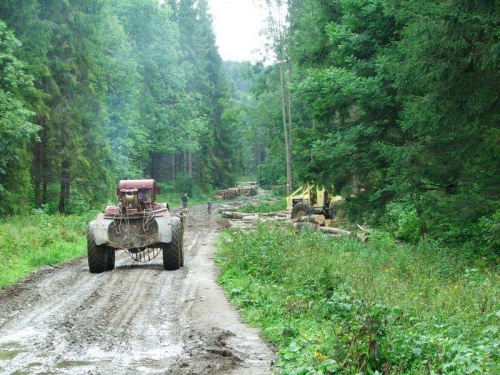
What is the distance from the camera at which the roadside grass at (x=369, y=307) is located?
642 centimetres

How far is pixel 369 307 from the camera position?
668 centimetres

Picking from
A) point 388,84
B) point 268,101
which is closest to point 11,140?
point 388,84

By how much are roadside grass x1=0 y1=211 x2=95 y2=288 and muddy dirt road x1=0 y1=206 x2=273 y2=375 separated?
0.81 metres

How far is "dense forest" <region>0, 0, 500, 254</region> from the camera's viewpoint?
491 inches

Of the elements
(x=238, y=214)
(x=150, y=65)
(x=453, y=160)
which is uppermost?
(x=150, y=65)

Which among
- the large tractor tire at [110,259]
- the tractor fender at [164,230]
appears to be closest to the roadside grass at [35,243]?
the large tractor tire at [110,259]

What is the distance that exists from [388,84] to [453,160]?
3549 millimetres

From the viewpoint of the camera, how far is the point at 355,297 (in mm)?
7641

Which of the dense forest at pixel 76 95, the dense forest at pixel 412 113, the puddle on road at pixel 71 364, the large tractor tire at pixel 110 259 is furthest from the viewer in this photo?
the dense forest at pixel 76 95

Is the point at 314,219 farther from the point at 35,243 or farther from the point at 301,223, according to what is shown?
the point at 35,243

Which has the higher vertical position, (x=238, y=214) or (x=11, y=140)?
(x=11, y=140)

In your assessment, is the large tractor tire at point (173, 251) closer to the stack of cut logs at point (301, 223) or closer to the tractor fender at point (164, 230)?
the tractor fender at point (164, 230)

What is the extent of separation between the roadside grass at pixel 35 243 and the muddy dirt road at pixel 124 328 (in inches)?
32.0

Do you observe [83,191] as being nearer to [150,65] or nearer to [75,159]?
[75,159]
